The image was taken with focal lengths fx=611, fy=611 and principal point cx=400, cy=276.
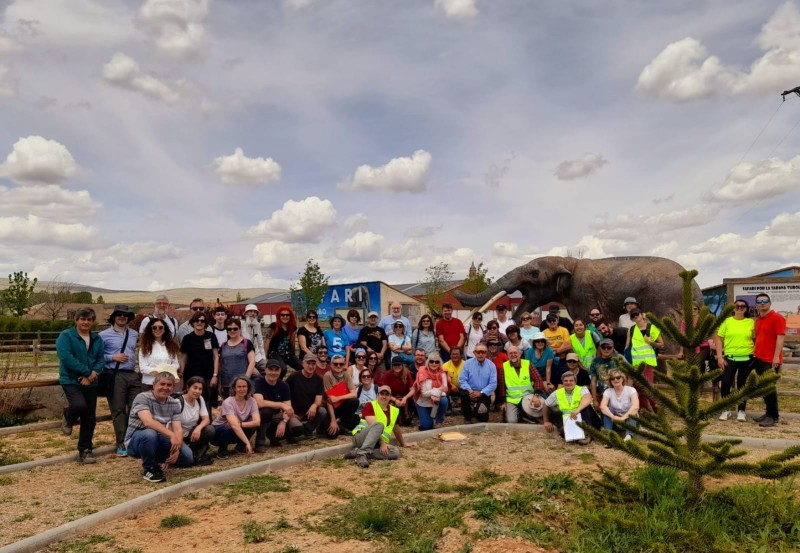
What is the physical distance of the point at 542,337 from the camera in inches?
391

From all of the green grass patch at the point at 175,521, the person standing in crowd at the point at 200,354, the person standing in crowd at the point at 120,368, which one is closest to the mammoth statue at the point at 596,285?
the person standing in crowd at the point at 200,354

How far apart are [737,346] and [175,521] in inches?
322

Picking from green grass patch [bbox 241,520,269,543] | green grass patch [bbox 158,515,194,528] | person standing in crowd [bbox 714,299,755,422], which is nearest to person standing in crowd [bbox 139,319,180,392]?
green grass patch [bbox 158,515,194,528]

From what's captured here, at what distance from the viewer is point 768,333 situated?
895 cm

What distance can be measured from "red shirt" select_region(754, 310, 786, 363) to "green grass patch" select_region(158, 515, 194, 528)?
26.6ft

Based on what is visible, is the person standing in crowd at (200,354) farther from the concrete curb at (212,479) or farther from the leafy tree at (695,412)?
the leafy tree at (695,412)

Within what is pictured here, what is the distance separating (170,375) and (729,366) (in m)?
8.05

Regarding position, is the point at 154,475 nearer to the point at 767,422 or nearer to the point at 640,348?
the point at 640,348

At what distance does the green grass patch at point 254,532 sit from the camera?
5035mm

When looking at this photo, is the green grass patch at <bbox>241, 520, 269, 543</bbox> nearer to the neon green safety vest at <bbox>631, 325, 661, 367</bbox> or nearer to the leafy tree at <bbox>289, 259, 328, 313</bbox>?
the neon green safety vest at <bbox>631, 325, 661, 367</bbox>

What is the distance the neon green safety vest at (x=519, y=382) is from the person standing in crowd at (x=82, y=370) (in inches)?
231

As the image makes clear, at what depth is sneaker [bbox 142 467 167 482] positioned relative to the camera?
6.66m

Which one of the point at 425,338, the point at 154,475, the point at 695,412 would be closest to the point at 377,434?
the point at 154,475

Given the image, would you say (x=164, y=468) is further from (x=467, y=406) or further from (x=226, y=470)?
(x=467, y=406)
